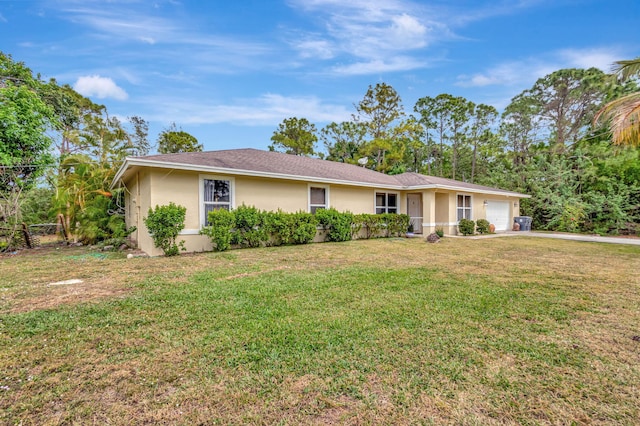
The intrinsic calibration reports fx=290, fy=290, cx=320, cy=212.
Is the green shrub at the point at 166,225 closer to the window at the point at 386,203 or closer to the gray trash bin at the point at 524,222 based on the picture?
the window at the point at 386,203

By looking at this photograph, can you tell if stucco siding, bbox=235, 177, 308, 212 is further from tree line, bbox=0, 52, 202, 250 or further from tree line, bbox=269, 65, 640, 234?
tree line, bbox=269, 65, 640, 234

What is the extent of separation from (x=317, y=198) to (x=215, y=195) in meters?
4.26

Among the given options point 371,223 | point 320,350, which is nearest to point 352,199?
point 371,223

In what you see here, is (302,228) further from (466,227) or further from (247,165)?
(466,227)

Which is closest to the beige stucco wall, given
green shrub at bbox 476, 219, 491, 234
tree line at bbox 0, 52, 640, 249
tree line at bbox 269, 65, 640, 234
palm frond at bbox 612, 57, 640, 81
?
green shrub at bbox 476, 219, 491, 234

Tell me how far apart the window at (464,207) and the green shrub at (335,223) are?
7625 mm

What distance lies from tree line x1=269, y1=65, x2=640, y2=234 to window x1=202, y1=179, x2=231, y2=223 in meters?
11.7

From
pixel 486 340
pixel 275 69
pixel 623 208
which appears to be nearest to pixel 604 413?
pixel 486 340

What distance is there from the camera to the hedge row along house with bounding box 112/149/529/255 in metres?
8.82

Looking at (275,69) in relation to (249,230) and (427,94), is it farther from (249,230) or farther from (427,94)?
(427,94)

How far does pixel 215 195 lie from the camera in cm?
962

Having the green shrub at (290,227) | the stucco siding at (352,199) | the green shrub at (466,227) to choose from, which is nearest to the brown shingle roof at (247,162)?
the stucco siding at (352,199)

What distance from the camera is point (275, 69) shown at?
1402 centimetres

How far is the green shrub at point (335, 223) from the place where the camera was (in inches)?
453
